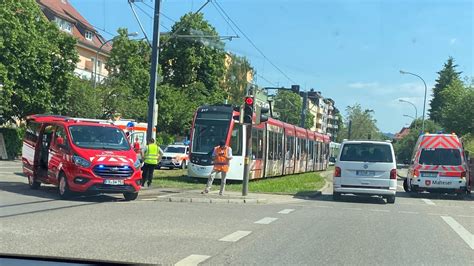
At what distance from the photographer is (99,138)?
51.0 ft

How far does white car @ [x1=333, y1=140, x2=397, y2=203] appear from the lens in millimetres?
17219

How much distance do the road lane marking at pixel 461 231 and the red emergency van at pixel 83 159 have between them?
7944 millimetres

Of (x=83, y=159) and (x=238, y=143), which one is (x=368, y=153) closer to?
(x=238, y=143)

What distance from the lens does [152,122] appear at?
813 inches

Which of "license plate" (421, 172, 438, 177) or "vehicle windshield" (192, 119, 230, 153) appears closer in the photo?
"license plate" (421, 172, 438, 177)

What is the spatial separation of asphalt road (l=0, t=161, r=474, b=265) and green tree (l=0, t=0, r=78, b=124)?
1909 centimetres

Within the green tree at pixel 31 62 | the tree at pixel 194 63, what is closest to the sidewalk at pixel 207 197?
the green tree at pixel 31 62

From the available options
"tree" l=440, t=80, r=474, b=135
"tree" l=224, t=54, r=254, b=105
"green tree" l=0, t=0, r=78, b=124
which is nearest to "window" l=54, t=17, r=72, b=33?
"green tree" l=0, t=0, r=78, b=124

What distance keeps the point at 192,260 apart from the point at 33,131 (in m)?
12.0

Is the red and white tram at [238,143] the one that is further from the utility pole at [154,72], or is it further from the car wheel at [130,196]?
the car wheel at [130,196]

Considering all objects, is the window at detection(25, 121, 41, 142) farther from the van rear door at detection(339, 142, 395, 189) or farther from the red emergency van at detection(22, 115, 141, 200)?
the van rear door at detection(339, 142, 395, 189)

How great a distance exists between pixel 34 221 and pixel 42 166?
21.4ft

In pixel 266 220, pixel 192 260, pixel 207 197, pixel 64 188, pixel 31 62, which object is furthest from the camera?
pixel 31 62

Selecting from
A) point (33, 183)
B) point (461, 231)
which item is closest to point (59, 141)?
point (33, 183)
